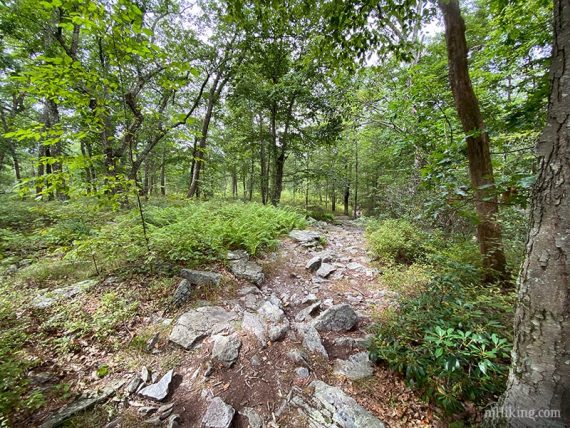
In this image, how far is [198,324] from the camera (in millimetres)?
3086

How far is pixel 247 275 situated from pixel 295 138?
31.0 feet

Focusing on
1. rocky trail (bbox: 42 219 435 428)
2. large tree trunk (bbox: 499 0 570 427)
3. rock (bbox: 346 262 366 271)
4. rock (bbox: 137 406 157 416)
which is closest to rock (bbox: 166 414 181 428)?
rocky trail (bbox: 42 219 435 428)

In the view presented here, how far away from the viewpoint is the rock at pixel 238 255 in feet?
15.5

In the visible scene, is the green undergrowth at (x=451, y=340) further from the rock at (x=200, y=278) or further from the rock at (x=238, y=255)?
the rock at (x=238, y=255)

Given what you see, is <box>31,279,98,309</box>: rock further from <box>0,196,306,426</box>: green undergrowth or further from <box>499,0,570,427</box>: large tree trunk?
<box>499,0,570,427</box>: large tree trunk

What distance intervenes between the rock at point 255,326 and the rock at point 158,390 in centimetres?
104

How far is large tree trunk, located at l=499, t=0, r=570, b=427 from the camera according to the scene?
3.92 feet

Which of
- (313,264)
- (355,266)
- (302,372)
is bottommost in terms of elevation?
(302,372)

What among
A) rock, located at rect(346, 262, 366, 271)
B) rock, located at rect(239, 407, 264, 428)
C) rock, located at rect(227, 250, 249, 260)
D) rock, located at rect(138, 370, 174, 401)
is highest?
rock, located at rect(227, 250, 249, 260)

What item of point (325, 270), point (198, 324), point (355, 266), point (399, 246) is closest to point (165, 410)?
point (198, 324)

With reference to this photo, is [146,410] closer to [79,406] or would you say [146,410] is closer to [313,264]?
[79,406]

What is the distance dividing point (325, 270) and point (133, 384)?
3.66 meters

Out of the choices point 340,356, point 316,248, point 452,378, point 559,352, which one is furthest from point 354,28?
point 316,248

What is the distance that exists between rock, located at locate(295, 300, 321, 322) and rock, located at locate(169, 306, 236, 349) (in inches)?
39.8
